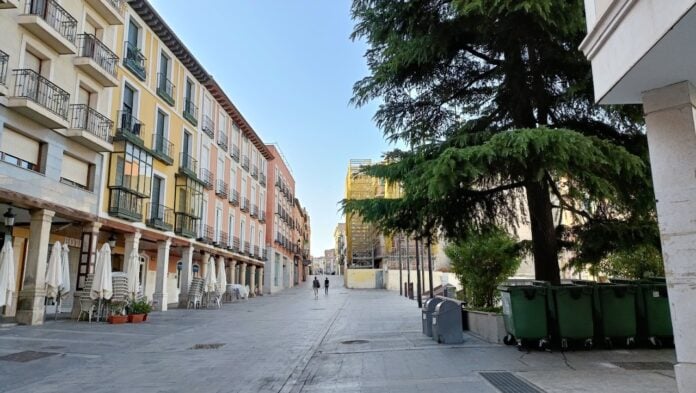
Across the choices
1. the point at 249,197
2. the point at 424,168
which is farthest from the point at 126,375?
the point at 249,197

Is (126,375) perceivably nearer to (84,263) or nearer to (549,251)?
(549,251)

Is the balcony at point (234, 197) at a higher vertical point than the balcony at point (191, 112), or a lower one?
lower

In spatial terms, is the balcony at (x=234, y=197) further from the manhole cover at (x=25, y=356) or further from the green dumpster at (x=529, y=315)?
the green dumpster at (x=529, y=315)

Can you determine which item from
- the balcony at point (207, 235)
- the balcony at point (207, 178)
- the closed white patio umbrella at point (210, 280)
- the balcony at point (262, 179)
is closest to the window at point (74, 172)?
the closed white patio umbrella at point (210, 280)

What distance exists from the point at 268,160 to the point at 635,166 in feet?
145

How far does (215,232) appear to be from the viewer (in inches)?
1286

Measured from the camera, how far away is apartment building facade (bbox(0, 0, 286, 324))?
15.0 m

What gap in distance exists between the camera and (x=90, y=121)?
18.2 metres

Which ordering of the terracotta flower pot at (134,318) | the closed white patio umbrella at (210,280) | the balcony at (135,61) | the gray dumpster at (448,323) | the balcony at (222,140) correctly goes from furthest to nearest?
the balcony at (222,140) → the closed white patio umbrella at (210,280) → the balcony at (135,61) → the terracotta flower pot at (134,318) → the gray dumpster at (448,323)

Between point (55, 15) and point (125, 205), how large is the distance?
729 cm

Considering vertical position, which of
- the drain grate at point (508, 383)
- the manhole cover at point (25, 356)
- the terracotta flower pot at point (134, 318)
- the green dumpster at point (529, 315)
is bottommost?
the drain grate at point (508, 383)

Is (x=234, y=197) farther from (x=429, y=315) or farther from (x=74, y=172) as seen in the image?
(x=429, y=315)

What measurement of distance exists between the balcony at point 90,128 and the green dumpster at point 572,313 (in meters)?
15.4

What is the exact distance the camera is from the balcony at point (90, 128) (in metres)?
17.1
